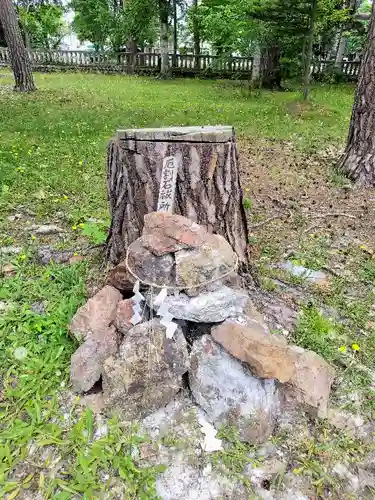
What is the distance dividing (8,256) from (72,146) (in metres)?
3.17

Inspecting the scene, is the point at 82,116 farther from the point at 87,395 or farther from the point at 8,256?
the point at 87,395

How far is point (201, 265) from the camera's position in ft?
5.94

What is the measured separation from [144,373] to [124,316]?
31cm

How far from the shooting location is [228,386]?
1738 mm

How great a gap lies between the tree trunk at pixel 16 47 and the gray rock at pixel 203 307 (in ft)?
33.5

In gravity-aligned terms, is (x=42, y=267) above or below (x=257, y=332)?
below

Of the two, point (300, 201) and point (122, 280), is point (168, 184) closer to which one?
point (122, 280)

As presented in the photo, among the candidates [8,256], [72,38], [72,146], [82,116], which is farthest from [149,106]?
[72,38]

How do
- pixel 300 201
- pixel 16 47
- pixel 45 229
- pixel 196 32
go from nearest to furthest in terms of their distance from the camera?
pixel 45 229
pixel 300 201
pixel 16 47
pixel 196 32

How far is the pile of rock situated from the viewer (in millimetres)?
1709

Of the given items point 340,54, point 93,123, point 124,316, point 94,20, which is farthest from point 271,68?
point 124,316

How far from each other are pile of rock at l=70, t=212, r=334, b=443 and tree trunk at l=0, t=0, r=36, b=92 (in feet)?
32.5

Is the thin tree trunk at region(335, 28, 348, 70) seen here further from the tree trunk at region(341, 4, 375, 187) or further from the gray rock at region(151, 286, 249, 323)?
the gray rock at region(151, 286, 249, 323)

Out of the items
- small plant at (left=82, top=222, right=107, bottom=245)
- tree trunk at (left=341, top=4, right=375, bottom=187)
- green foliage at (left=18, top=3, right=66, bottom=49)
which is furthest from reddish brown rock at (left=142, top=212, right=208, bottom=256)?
green foliage at (left=18, top=3, right=66, bottom=49)
